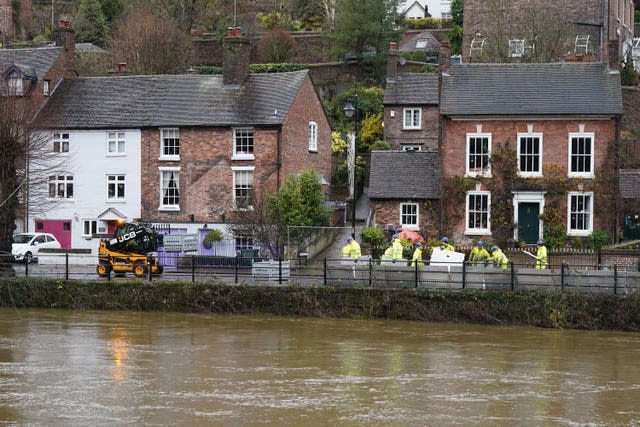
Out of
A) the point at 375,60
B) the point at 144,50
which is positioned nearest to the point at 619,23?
the point at 375,60

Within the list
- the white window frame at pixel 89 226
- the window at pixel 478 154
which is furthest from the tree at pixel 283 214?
the white window frame at pixel 89 226

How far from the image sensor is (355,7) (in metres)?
74.2

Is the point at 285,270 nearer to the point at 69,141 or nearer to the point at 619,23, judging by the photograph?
the point at 69,141

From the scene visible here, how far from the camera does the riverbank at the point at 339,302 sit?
103 ft

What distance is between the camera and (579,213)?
145ft

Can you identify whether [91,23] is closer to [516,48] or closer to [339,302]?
[516,48]

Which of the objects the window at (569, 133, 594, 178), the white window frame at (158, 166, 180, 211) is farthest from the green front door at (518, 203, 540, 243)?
the white window frame at (158, 166, 180, 211)

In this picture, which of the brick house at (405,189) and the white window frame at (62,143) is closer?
the brick house at (405,189)

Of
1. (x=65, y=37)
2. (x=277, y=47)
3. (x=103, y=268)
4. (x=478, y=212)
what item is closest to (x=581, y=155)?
(x=478, y=212)

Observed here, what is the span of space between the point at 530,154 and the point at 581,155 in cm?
203

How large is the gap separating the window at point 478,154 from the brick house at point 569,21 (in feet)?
76.4

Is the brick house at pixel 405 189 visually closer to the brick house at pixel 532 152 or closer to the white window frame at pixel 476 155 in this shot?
the brick house at pixel 532 152

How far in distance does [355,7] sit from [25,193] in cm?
3591

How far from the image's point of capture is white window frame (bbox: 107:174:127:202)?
49750mm
